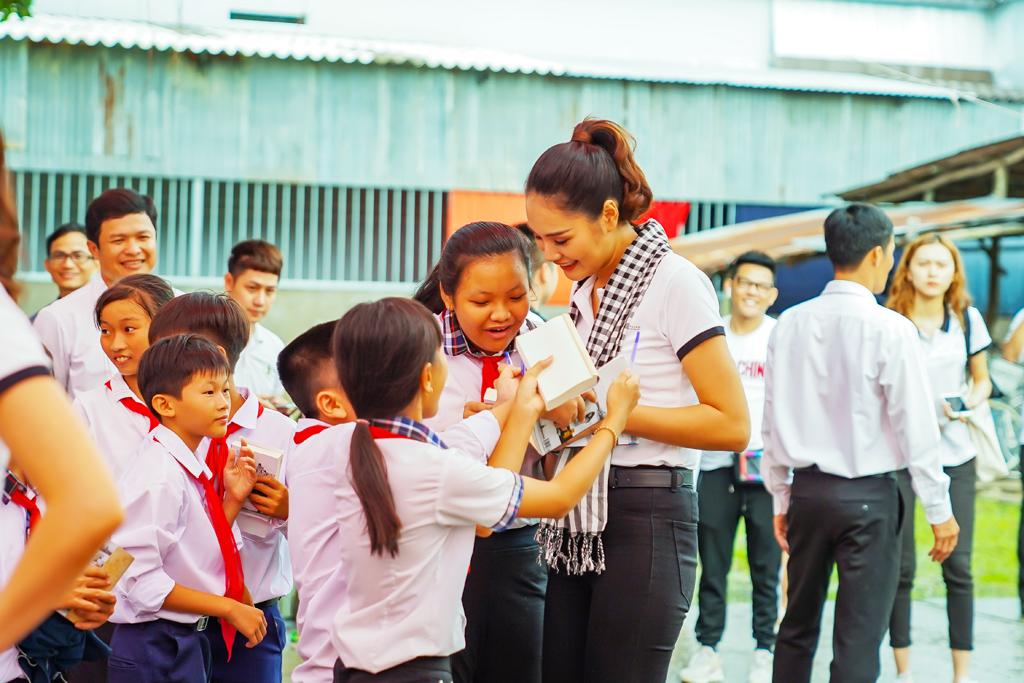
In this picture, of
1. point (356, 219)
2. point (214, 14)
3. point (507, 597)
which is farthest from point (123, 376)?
point (214, 14)

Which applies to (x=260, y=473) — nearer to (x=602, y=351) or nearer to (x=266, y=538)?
(x=266, y=538)

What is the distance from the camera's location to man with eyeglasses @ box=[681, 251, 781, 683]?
443 cm

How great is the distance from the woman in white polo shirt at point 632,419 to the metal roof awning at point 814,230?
235 inches

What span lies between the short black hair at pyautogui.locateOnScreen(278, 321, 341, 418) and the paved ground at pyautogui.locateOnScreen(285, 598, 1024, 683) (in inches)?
85.1

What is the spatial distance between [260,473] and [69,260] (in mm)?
3393

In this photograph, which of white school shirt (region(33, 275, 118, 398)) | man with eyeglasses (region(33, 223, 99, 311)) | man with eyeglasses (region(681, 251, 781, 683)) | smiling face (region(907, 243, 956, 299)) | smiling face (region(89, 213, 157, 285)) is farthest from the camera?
man with eyeglasses (region(33, 223, 99, 311))

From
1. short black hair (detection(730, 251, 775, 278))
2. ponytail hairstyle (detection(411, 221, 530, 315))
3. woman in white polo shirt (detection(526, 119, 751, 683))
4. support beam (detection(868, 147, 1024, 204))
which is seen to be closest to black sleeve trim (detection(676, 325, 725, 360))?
woman in white polo shirt (detection(526, 119, 751, 683))

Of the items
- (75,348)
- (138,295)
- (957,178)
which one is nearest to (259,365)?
(75,348)

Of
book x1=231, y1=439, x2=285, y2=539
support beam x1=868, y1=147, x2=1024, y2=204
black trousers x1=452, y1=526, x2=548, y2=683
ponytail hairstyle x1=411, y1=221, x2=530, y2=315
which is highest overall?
support beam x1=868, y1=147, x2=1024, y2=204

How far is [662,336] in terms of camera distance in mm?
2115

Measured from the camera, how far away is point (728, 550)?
4.64m

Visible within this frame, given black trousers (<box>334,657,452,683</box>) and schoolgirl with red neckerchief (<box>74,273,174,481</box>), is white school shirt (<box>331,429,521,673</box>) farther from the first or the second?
schoolgirl with red neckerchief (<box>74,273,174,481</box>)

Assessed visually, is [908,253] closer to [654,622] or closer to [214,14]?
[654,622]

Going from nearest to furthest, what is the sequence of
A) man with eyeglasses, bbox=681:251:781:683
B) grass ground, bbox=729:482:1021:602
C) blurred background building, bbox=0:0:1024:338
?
man with eyeglasses, bbox=681:251:781:683 → grass ground, bbox=729:482:1021:602 → blurred background building, bbox=0:0:1024:338
